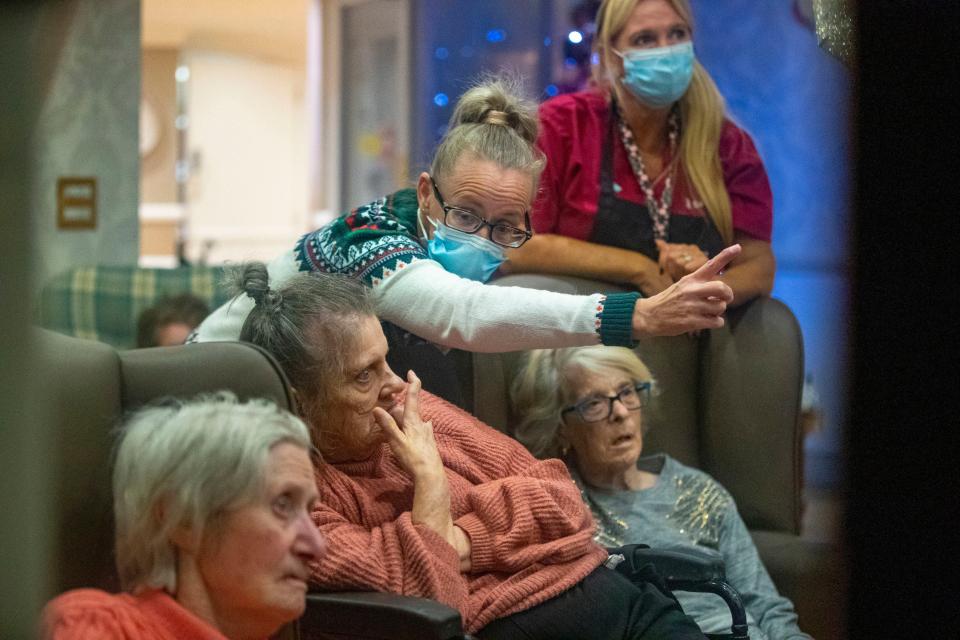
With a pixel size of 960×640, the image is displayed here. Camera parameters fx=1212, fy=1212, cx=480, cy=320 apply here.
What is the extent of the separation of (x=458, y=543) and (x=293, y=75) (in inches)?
297

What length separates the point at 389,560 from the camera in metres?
1.54

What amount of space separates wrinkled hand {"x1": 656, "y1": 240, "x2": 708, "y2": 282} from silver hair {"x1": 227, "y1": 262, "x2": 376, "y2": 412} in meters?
0.50

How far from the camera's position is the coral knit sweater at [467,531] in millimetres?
1529

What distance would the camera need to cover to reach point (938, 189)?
3.25ft

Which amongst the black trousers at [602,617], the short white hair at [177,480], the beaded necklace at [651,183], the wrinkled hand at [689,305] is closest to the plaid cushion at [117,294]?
the beaded necklace at [651,183]

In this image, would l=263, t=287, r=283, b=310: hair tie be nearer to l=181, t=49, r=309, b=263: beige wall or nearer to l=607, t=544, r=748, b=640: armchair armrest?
l=607, t=544, r=748, b=640: armchair armrest

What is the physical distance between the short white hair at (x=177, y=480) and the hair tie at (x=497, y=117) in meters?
0.67

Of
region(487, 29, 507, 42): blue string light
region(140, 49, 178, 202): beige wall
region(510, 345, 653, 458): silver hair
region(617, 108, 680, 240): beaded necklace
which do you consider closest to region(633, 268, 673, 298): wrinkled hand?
region(617, 108, 680, 240): beaded necklace

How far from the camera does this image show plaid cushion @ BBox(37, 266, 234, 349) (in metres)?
3.76

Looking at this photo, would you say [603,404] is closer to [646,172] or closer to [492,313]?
[646,172]

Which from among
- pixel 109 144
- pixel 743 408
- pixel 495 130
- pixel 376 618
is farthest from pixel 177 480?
pixel 109 144

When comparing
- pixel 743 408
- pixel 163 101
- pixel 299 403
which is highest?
pixel 163 101

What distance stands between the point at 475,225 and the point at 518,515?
1.35ft

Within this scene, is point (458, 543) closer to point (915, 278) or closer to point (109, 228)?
point (915, 278)
